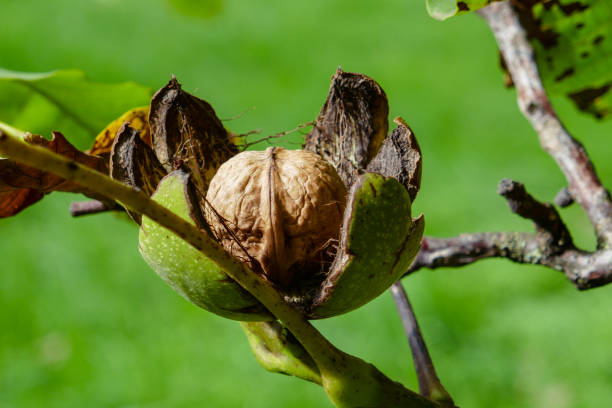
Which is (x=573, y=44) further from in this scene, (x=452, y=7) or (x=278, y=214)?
(x=278, y=214)

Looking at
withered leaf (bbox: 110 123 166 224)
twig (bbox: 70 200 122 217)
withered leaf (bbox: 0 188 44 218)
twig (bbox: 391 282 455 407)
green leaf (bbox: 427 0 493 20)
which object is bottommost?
twig (bbox: 391 282 455 407)

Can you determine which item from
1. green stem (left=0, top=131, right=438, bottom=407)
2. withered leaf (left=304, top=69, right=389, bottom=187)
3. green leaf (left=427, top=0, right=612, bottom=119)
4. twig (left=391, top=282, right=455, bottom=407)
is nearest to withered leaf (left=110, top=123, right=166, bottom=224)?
green stem (left=0, top=131, right=438, bottom=407)

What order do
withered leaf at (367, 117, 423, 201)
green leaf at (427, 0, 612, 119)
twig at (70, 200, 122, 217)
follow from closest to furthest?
1. withered leaf at (367, 117, 423, 201)
2. twig at (70, 200, 122, 217)
3. green leaf at (427, 0, 612, 119)

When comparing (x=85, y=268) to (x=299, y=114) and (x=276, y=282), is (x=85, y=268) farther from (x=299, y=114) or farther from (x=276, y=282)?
(x=276, y=282)

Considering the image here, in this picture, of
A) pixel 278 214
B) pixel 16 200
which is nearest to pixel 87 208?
pixel 16 200

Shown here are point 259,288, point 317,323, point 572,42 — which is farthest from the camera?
point 317,323

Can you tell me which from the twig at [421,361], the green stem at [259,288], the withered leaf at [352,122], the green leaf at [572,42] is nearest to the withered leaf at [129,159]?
the green stem at [259,288]

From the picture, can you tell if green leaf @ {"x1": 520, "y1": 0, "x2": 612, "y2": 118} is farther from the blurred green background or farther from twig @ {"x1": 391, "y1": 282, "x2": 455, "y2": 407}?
the blurred green background
